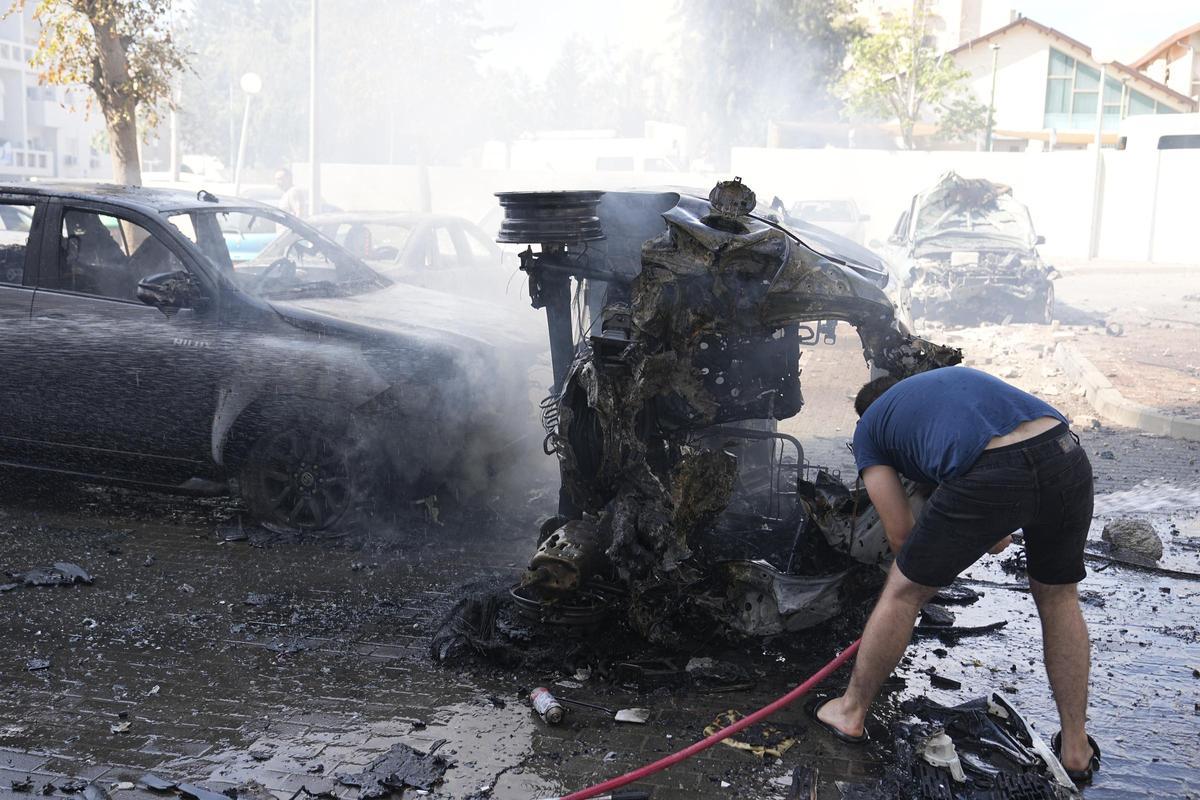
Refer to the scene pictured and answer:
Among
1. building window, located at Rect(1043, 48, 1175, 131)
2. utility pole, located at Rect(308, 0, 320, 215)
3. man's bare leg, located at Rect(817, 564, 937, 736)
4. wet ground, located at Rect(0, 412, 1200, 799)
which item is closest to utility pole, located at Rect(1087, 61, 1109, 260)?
building window, located at Rect(1043, 48, 1175, 131)

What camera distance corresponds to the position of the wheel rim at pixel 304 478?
238 inches

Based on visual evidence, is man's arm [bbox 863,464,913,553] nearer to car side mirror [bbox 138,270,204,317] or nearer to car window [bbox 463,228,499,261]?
car side mirror [bbox 138,270,204,317]

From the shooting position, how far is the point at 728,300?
4445 mm

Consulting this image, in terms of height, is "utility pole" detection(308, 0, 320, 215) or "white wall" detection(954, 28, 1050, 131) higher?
"white wall" detection(954, 28, 1050, 131)

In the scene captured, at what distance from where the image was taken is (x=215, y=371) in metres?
6.00

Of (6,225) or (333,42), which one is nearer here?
(6,225)

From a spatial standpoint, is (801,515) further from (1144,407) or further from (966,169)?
(966,169)

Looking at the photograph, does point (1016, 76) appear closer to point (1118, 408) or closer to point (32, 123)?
point (1118, 408)

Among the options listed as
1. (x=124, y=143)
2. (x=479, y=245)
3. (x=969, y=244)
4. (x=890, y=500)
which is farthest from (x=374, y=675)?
(x=969, y=244)

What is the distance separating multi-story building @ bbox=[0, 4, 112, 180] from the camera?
49.5 m

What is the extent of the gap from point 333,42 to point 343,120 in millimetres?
7596

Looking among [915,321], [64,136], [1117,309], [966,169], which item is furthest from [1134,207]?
[64,136]

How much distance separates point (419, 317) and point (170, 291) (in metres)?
1.46

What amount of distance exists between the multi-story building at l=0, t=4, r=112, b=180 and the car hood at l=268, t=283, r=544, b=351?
44134 mm
